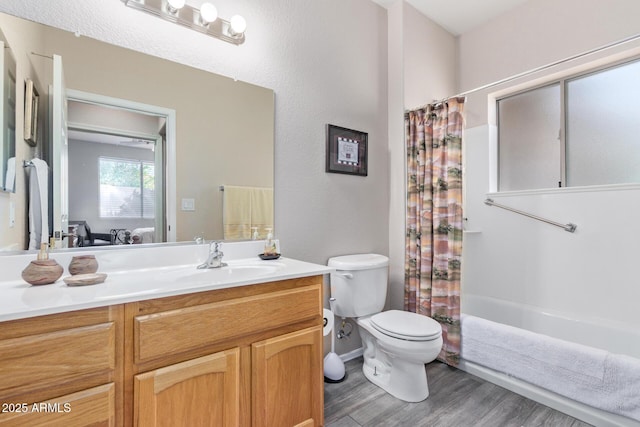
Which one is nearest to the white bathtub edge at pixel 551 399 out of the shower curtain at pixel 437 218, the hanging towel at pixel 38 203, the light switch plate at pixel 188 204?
the shower curtain at pixel 437 218

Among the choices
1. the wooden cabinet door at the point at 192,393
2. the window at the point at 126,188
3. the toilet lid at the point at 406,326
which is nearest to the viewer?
the wooden cabinet door at the point at 192,393

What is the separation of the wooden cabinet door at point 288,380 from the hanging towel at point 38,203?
973 mm

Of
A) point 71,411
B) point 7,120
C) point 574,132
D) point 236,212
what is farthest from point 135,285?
point 574,132

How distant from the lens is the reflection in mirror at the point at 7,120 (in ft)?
3.73

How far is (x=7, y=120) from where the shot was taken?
3.79ft

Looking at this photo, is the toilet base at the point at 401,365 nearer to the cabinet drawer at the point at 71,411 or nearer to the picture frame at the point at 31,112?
the cabinet drawer at the point at 71,411

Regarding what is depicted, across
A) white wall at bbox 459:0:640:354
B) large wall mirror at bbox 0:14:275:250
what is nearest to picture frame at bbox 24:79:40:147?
large wall mirror at bbox 0:14:275:250

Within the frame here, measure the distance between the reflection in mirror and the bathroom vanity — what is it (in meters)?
0.40

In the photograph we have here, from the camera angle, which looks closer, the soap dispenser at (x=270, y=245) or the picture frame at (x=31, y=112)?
the picture frame at (x=31, y=112)

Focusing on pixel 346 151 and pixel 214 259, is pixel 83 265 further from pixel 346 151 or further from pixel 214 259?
pixel 346 151

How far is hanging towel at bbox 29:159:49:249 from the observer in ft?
3.98

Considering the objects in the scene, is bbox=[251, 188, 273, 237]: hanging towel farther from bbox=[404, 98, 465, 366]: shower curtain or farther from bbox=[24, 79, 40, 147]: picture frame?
bbox=[404, 98, 465, 366]: shower curtain

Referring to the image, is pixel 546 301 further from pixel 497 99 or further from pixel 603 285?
pixel 497 99

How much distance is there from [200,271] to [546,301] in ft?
8.13
